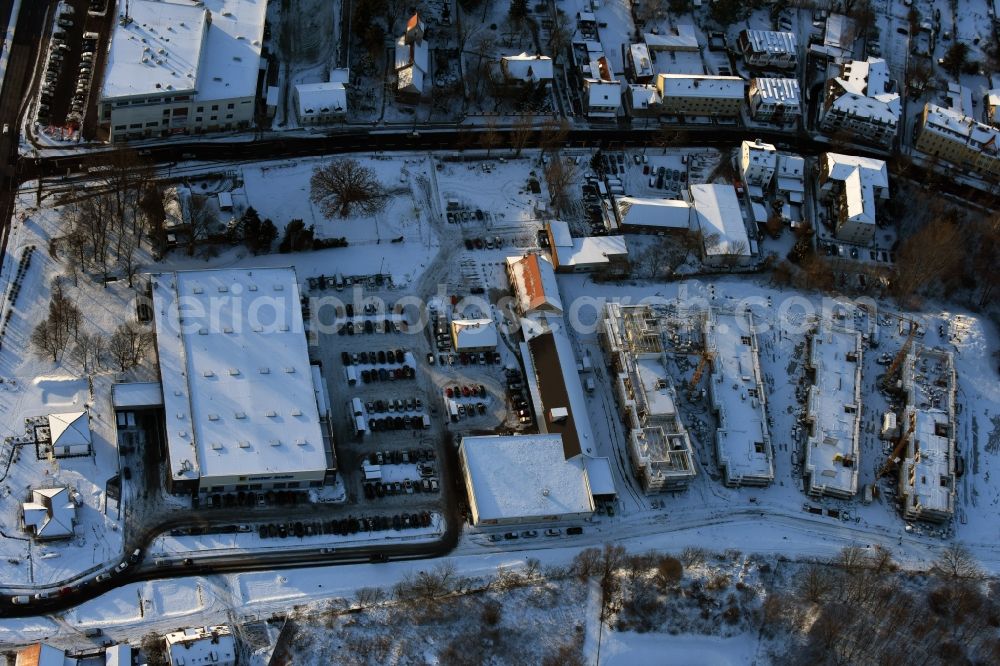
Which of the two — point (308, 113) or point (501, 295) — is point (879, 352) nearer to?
point (501, 295)

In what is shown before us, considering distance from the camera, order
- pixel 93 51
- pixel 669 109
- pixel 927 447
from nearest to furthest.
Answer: pixel 927 447, pixel 93 51, pixel 669 109

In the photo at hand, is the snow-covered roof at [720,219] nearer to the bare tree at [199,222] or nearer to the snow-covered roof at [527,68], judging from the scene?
the snow-covered roof at [527,68]

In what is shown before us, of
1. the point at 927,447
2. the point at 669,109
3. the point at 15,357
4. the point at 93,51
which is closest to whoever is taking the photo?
the point at 15,357

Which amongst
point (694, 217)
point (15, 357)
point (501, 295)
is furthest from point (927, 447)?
point (15, 357)

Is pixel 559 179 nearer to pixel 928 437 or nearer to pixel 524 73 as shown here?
pixel 524 73

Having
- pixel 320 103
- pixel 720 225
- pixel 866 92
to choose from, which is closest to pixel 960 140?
pixel 866 92

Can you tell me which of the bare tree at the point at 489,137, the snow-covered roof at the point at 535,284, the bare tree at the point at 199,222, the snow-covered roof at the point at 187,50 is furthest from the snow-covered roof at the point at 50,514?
the bare tree at the point at 489,137

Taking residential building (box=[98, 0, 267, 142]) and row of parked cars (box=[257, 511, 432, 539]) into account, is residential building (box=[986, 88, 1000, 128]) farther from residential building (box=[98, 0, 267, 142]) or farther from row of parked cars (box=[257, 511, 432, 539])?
row of parked cars (box=[257, 511, 432, 539])

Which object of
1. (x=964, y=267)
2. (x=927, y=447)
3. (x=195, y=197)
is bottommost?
(x=927, y=447)
